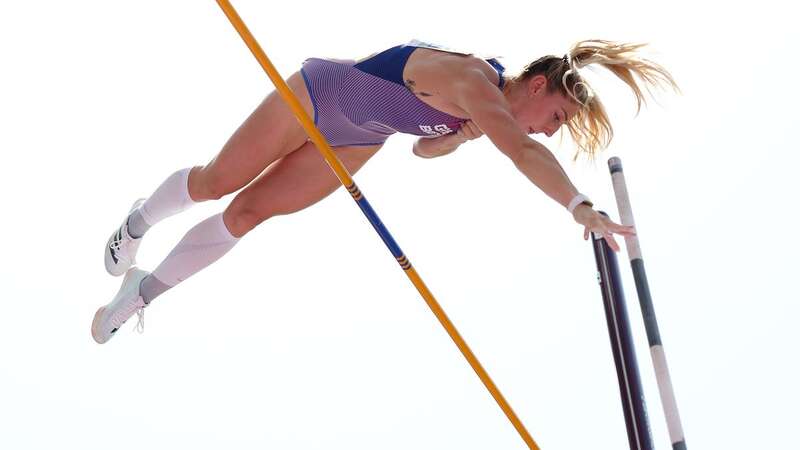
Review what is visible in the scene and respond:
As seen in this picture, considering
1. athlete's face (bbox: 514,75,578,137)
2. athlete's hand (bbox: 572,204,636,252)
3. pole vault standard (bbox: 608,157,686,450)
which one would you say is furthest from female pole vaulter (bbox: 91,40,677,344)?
athlete's hand (bbox: 572,204,636,252)

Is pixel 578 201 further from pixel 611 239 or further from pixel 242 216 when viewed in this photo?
pixel 242 216

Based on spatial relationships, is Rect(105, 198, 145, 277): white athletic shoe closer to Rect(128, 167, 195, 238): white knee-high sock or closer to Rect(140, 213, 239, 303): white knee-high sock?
Rect(128, 167, 195, 238): white knee-high sock

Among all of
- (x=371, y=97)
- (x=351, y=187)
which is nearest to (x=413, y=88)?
(x=371, y=97)

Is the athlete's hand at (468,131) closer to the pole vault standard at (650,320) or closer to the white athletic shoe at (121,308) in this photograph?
the pole vault standard at (650,320)

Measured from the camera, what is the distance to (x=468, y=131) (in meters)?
2.95

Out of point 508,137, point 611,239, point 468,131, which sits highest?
point 468,131

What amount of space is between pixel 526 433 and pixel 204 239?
1.04m

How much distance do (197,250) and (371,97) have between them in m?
0.64

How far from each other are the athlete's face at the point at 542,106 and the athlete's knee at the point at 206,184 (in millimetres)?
815

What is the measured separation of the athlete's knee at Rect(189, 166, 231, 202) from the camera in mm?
2943

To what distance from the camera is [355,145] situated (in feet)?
9.89

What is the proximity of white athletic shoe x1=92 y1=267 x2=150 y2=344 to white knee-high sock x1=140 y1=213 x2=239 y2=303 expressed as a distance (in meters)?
0.12

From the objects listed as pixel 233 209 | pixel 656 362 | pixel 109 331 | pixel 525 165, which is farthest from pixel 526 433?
pixel 109 331

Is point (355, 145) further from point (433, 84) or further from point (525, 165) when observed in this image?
point (525, 165)
